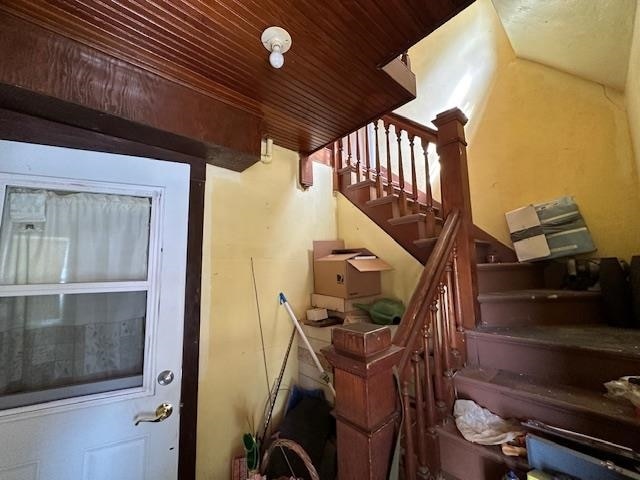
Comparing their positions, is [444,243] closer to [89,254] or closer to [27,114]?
[89,254]

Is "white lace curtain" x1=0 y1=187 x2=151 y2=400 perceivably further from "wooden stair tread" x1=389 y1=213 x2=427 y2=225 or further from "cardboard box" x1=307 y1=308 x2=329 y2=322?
"wooden stair tread" x1=389 y1=213 x2=427 y2=225

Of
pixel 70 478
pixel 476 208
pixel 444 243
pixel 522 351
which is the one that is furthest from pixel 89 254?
pixel 476 208

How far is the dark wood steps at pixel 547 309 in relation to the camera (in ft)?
4.94

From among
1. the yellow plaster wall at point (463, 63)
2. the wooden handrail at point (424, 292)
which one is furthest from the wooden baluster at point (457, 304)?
the yellow plaster wall at point (463, 63)

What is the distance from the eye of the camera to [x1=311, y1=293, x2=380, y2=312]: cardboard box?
1.87 m

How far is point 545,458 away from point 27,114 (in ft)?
7.34

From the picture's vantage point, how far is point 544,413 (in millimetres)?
1029

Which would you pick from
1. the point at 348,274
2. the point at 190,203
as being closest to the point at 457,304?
the point at 348,274

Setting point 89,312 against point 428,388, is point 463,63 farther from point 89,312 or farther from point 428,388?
point 89,312

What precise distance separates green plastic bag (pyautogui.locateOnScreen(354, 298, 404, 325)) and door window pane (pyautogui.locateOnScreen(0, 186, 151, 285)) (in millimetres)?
1391

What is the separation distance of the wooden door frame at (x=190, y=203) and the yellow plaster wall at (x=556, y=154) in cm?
244

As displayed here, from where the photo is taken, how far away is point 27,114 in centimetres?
102

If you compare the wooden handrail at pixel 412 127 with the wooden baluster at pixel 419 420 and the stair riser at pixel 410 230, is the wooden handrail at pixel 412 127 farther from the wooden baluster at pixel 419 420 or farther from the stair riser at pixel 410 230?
the wooden baluster at pixel 419 420

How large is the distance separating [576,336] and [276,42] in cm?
190
